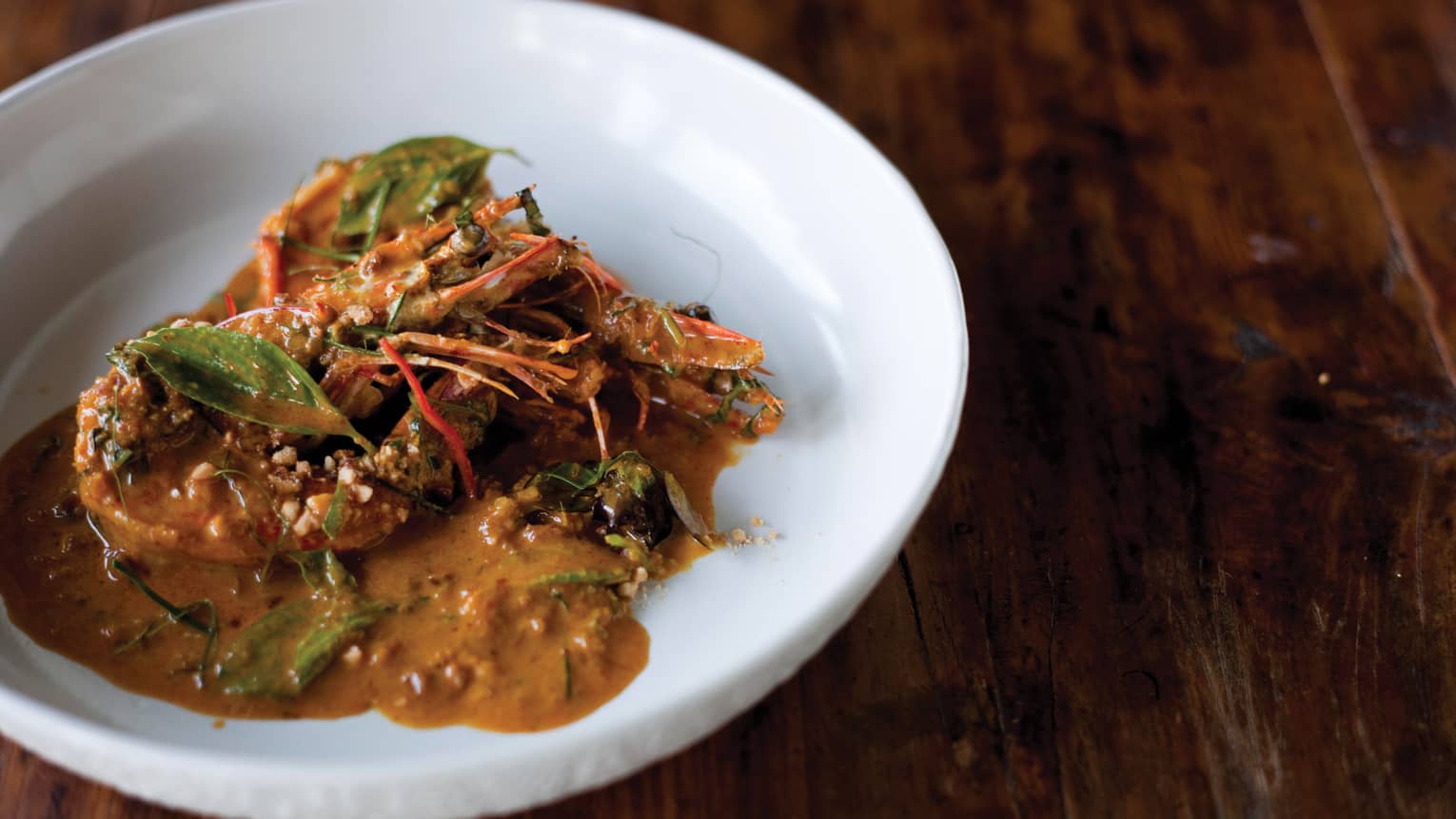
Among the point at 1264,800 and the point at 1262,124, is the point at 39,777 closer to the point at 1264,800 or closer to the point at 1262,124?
the point at 1264,800

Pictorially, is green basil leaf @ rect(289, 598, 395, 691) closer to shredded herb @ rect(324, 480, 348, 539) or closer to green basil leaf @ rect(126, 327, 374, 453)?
shredded herb @ rect(324, 480, 348, 539)

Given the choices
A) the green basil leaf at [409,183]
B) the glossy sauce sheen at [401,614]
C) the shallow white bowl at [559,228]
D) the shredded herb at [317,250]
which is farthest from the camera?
the green basil leaf at [409,183]

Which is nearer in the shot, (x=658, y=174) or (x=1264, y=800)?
(x=1264, y=800)

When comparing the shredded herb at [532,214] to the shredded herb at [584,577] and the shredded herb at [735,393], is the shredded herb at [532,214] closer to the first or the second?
the shredded herb at [735,393]

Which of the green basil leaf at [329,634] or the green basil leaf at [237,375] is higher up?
the green basil leaf at [237,375]

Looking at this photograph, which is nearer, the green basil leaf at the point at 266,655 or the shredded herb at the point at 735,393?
the green basil leaf at the point at 266,655

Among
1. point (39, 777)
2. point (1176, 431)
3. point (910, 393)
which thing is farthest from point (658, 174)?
point (39, 777)

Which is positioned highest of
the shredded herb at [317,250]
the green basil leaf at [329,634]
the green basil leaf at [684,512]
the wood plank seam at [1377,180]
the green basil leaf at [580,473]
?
the shredded herb at [317,250]

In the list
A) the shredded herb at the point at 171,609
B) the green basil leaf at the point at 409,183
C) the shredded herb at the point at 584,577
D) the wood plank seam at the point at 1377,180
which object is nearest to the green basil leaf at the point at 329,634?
the shredded herb at the point at 171,609
